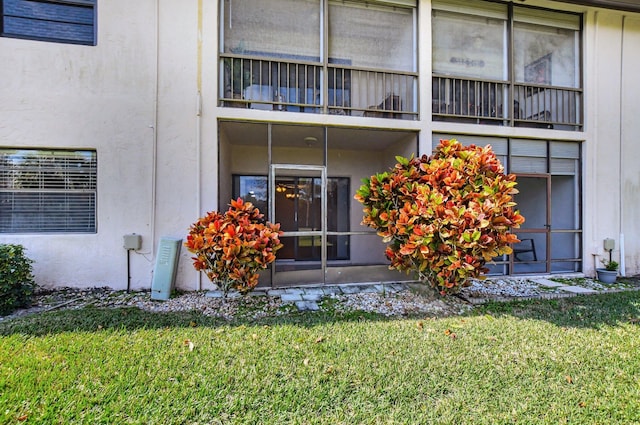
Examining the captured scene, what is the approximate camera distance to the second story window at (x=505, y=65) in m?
6.48

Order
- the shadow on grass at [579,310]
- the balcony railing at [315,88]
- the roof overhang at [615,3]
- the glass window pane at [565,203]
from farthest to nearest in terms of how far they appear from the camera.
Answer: the glass window pane at [565,203]
the roof overhang at [615,3]
the balcony railing at [315,88]
the shadow on grass at [579,310]

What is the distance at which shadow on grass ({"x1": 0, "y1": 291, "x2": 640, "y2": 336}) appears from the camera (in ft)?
12.1

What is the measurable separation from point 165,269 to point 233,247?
57.1 inches

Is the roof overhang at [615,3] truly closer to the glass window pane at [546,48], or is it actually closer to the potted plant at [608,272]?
the glass window pane at [546,48]

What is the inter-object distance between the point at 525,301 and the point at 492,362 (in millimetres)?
2615

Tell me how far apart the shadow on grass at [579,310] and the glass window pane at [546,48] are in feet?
15.2

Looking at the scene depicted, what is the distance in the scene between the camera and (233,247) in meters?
4.44

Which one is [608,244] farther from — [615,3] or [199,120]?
[199,120]

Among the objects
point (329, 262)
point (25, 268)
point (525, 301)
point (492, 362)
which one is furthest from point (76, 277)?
point (525, 301)

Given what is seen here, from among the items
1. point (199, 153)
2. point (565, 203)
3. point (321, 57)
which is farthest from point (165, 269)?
point (565, 203)

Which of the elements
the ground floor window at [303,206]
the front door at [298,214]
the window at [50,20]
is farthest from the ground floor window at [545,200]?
the window at [50,20]

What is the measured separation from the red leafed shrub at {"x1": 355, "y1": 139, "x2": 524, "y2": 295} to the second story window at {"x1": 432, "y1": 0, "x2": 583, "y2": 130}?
7.39ft

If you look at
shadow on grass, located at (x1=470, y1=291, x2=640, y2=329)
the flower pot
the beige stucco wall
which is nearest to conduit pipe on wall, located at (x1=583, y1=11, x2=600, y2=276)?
the flower pot

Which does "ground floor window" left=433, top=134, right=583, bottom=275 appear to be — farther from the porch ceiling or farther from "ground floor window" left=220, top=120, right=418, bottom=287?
"ground floor window" left=220, top=120, right=418, bottom=287
